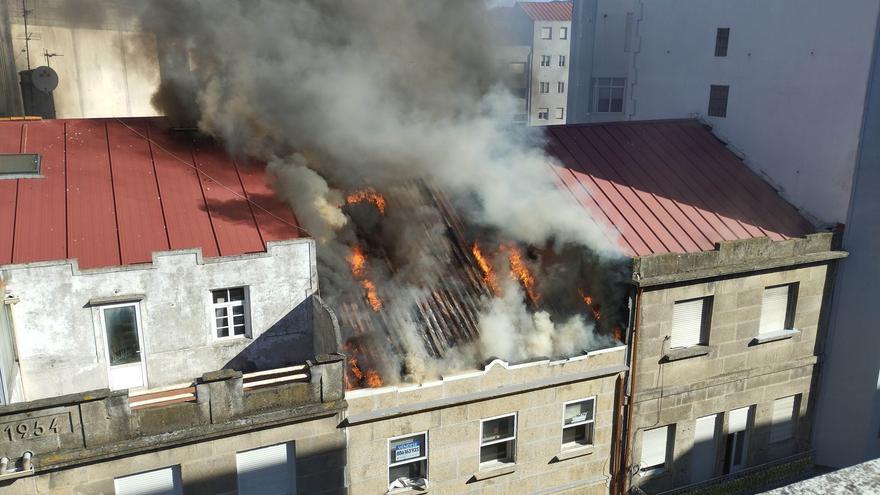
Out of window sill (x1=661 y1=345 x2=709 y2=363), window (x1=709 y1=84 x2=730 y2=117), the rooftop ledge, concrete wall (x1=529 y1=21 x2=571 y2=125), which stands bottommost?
window sill (x1=661 y1=345 x2=709 y2=363)

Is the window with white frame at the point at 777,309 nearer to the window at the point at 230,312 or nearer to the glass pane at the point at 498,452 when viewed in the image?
the glass pane at the point at 498,452

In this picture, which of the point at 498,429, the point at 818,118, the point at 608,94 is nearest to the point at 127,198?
the point at 498,429

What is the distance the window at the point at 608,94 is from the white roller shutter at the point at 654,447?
1141cm

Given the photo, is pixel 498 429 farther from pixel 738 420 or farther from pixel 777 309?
pixel 777 309

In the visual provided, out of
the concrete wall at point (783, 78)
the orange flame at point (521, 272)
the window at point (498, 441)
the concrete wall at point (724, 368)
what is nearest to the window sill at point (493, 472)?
the window at point (498, 441)

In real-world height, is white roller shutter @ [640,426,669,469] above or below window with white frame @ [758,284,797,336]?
below

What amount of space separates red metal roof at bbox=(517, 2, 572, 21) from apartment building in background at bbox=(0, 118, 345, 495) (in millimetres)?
48465

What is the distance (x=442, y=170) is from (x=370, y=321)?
467cm

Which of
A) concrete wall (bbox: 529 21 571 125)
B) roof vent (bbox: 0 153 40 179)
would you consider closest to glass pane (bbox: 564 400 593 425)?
roof vent (bbox: 0 153 40 179)

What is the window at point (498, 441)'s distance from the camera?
40.4ft

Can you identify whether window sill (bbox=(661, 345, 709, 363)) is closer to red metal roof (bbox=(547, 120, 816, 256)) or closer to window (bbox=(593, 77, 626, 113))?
red metal roof (bbox=(547, 120, 816, 256))

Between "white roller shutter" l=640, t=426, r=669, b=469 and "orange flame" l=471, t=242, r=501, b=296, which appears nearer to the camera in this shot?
"orange flame" l=471, t=242, r=501, b=296

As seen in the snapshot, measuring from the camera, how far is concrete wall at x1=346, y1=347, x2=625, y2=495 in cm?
1117

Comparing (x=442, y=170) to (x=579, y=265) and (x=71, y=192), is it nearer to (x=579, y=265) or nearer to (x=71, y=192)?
(x=579, y=265)
